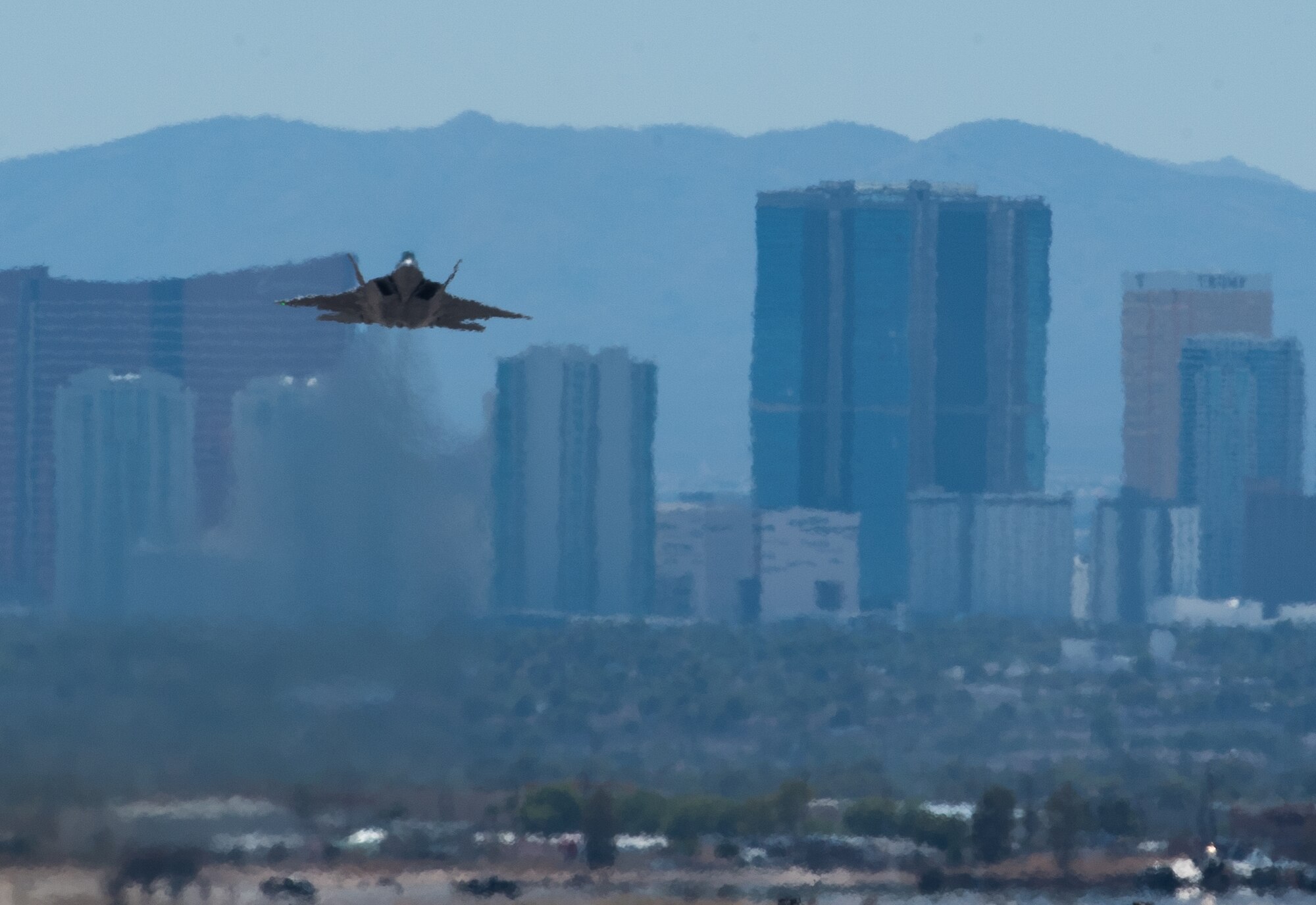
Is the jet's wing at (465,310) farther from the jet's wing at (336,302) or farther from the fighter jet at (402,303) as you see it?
the jet's wing at (336,302)

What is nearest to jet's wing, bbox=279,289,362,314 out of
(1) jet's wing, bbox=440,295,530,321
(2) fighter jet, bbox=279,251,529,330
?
(2) fighter jet, bbox=279,251,529,330

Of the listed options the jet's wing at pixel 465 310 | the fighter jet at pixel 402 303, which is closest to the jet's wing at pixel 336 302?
the fighter jet at pixel 402 303

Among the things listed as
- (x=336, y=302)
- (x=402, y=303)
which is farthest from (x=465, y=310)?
(x=336, y=302)

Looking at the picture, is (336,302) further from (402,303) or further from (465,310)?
(465,310)

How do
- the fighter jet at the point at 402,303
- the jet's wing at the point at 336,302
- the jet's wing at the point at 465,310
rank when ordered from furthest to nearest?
A: 1. the jet's wing at the point at 465,310
2. the jet's wing at the point at 336,302
3. the fighter jet at the point at 402,303

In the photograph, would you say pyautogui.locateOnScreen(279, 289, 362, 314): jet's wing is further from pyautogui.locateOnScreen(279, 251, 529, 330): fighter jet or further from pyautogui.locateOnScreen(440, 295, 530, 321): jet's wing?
pyautogui.locateOnScreen(440, 295, 530, 321): jet's wing

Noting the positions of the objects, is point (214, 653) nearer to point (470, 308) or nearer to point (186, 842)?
point (186, 842)

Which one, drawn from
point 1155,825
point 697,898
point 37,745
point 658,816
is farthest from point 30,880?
point 1155,825
